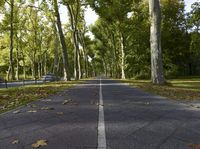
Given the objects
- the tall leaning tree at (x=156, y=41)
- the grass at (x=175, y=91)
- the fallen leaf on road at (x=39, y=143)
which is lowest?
the fallen leaf on road at (x=39, y=143)

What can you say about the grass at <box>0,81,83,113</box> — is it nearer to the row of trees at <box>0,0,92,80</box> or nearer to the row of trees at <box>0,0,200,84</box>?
the row of trees at <box>0,0,200,84</box>

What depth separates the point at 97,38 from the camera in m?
88.3

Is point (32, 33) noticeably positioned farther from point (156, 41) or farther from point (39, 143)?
point (39, 143)

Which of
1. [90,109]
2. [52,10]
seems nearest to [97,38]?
[52,10]

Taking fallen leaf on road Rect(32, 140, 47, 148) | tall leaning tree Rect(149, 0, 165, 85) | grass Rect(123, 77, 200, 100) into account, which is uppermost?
tall leaning tree Rect(149, 0, 165, 85)

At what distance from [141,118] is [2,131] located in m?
3.61

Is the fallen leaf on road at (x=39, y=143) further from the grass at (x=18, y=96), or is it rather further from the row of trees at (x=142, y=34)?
the row of trees at (x=142, y=34)

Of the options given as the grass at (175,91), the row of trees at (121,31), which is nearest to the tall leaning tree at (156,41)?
the grass at (175,91)

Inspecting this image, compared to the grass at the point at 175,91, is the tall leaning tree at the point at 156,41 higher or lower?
higher

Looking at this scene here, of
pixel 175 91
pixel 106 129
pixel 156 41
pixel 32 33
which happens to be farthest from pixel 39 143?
pixel 32 33

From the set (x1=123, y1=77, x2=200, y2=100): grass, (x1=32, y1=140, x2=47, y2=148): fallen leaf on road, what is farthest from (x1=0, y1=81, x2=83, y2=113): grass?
(x1=123, y1=77, x2=200, y2=100): grass

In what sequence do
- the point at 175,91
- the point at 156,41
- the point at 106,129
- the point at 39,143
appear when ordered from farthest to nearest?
the point at 156,41 → the point at 175,91 → the point at 106,129 → the point at 39,143

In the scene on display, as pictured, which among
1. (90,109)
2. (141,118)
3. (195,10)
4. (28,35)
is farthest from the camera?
(28,35)

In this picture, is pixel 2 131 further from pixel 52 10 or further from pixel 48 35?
pixel 48 35
